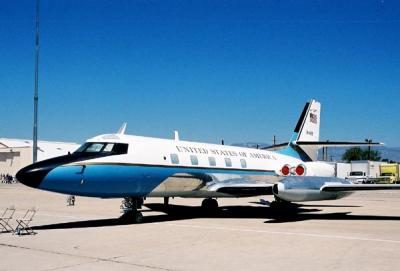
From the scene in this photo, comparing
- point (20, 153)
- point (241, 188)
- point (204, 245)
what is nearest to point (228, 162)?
point (241, 188)

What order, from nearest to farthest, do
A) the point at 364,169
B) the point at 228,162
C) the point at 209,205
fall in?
1. the point at 228,162
2. the point at 209,205
3. the point at 364,169

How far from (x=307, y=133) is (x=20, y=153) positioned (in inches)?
2666

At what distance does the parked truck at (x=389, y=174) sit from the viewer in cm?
6481

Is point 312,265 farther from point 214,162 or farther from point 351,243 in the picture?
point 214,162

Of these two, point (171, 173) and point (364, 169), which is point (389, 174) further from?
point (171, 173)

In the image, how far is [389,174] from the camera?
6788 centimetres

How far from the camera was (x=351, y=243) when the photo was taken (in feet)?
38.3

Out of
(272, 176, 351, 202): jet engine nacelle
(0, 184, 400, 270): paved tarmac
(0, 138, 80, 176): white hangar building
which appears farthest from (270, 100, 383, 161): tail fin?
(0, 138, 80, 176): white hangar building

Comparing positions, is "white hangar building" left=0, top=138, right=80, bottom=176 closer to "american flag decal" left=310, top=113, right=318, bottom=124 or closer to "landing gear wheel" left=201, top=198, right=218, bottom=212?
"american flag decal" left=310, top=113, right=318, bottom=124

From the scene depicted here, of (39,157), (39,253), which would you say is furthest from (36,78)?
(39,157)

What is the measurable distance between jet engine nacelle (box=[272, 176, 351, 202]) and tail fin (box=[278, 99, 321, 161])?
6.64 meters

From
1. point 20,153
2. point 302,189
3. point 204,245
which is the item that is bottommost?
point 204,245

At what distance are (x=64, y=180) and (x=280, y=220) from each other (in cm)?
797

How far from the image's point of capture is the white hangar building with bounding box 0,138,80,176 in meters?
82.1
